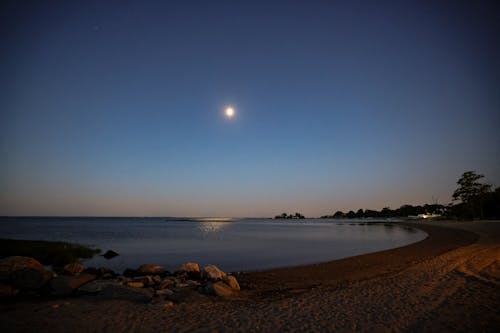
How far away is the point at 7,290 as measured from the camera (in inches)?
432

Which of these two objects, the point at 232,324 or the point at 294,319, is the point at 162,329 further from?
the point at 294,319

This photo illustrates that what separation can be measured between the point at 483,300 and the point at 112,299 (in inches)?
511

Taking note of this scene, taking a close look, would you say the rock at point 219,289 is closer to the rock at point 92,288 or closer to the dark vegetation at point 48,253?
the rock at point 92,288

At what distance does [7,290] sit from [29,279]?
78 centimetres

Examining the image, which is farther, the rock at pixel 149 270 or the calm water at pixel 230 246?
the calm water at pixel 230 246

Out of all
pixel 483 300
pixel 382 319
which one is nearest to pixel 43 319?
pixel 382 319

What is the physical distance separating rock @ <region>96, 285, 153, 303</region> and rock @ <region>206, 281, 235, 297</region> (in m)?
2.37

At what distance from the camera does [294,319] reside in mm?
7750

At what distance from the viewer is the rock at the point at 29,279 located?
37.7 feet

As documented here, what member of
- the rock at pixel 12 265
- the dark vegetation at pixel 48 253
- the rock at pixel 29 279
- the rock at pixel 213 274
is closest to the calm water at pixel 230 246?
the dark vegetation at pixel 48 253

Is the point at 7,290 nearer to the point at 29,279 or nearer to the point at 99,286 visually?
the point at 29,279

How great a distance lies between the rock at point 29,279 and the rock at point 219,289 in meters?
7.63

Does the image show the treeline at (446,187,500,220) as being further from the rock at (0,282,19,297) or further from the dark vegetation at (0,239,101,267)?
the rock at (0,282,19,297)

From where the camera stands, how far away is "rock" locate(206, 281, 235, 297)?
426 inches
